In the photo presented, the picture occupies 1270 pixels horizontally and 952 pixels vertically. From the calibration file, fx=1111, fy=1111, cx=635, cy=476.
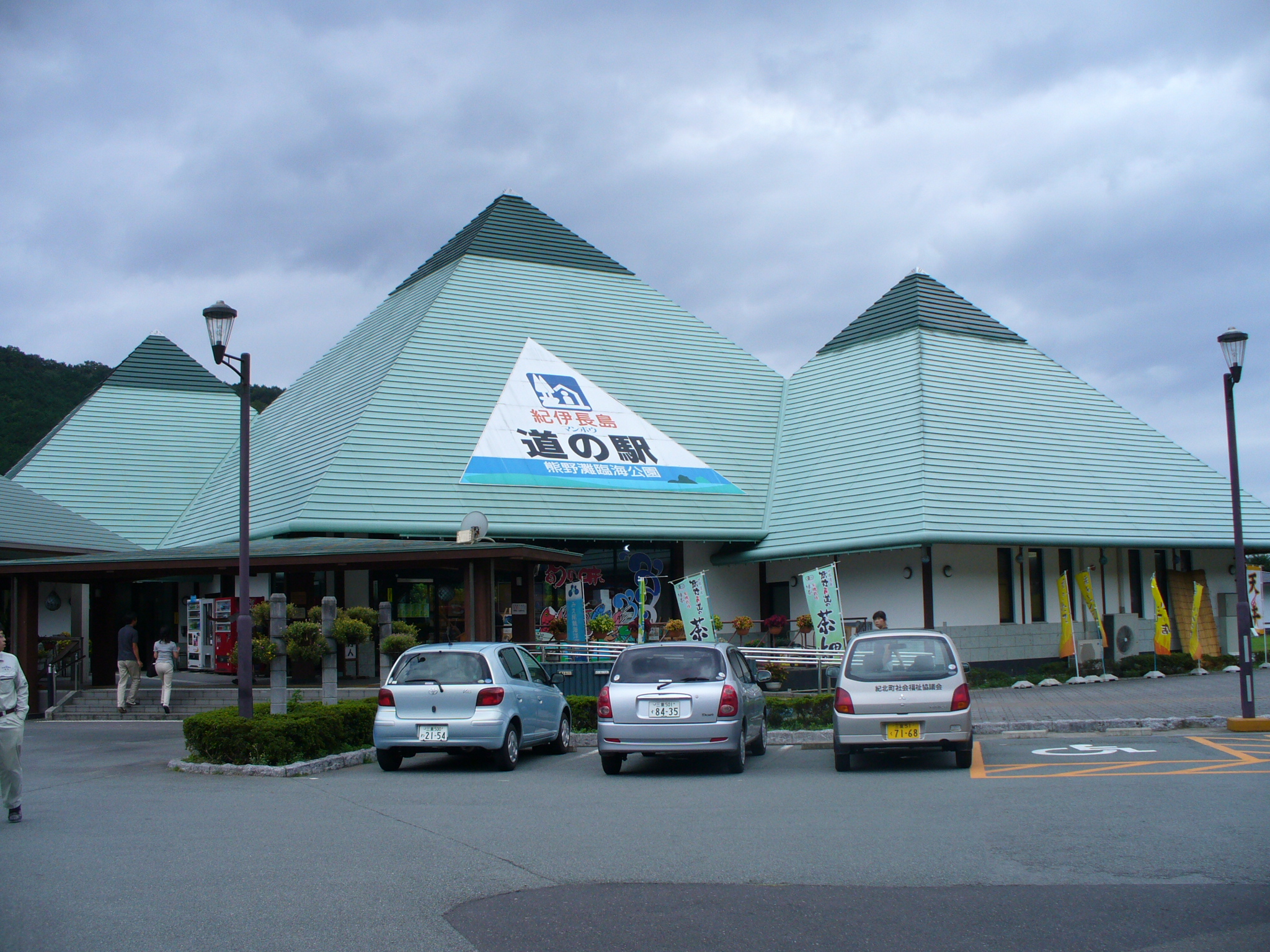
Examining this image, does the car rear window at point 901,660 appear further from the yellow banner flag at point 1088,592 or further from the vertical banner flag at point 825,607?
the yellow banner flag at point 1088,592

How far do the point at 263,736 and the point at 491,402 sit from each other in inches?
569

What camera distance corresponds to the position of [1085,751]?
13.7 metres

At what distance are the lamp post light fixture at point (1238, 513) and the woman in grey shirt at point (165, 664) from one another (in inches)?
700

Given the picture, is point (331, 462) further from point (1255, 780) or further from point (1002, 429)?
point (1255, 780)

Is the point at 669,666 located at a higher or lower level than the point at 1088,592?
lower

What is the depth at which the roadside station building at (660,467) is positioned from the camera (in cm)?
2442

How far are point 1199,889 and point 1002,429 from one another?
22145 millimetres

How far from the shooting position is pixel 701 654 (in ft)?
42.5

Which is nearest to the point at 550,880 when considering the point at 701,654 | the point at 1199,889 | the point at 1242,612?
the point at 1199,889

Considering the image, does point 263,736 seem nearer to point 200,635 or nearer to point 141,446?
point 200,635

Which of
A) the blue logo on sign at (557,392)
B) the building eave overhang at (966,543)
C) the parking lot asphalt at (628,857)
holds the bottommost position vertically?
the parking lot asphalt at (628,857)

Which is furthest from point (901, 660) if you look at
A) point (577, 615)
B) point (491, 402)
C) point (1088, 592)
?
point (491, 402)

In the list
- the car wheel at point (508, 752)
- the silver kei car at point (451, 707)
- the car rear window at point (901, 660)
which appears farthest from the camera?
the car wheel at point (508, 752)

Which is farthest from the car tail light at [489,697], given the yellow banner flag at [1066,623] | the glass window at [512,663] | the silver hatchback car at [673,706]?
the yellow banner flag at [1066,623]
